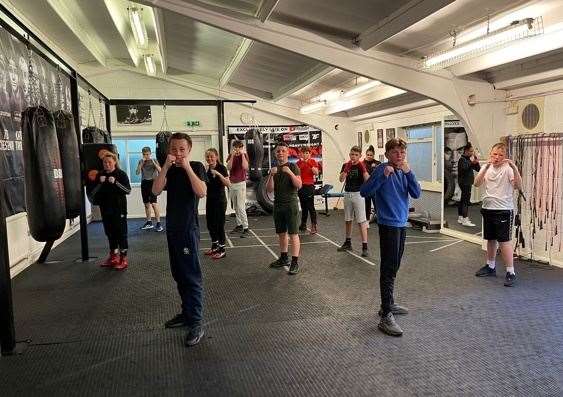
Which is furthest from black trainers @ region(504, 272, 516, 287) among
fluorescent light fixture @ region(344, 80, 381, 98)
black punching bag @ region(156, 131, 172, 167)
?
black punching bag @ region(156, 131, 172, 167)

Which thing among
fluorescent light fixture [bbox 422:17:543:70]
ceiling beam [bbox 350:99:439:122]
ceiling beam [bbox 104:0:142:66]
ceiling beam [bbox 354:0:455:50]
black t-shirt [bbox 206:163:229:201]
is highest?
ceiling beam [bbox 104:0:142:66]

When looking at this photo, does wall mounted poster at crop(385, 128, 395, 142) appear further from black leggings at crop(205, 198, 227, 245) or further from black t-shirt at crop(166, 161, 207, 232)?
black t-shirt at crop(166, 161, 207, 232)

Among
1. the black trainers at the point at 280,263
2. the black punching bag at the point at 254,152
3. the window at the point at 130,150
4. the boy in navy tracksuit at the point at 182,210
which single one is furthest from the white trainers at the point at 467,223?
the window at the point at 130,150

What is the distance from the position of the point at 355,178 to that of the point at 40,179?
3740mm

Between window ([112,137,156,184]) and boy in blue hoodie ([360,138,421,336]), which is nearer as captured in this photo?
boy in blue hoodie ([360,138,421,336])

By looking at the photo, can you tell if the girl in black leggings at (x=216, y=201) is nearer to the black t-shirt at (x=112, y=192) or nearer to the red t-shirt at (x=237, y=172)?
the red t-shirt at (x=237, y=172)

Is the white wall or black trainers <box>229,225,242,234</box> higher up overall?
the white wall

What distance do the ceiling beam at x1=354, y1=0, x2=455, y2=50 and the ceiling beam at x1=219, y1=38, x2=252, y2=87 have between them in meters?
1.96

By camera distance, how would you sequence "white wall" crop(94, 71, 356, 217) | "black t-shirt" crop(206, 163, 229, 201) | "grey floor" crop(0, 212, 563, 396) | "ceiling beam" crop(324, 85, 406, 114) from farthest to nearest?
1. "white wall" crop(94, 71, 356, 217)
2. "ceiling beam" crop(324, 85, 406, 114)
3. "black t-shirt" crop(206, 163, 229, 201)
4. "grey floor" crop(0, 212, 563, 396)

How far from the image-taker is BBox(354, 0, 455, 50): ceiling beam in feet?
12.2

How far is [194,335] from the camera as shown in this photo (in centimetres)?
315

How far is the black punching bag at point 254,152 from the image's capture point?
9.07 meters

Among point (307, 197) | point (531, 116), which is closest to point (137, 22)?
point (307, 197)

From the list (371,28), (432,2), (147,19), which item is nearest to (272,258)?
(371,28)
